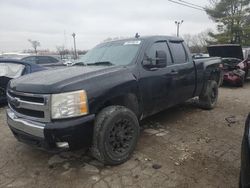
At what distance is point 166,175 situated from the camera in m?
3.36

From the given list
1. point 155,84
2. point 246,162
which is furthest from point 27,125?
point 246,162

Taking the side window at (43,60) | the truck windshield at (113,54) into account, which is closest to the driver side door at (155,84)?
the truck windshield at (113,54)

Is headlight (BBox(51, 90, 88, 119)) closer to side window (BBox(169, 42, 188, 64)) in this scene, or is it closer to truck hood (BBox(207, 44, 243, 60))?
side window (BBox(169, 42, 188, 64))

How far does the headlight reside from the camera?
312 cm

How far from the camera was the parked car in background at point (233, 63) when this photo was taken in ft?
34.1

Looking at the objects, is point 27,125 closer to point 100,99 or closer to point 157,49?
point 100,99

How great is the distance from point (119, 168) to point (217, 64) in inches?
179

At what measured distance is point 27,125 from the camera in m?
3.33

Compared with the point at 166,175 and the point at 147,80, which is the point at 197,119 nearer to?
the point at 147,80

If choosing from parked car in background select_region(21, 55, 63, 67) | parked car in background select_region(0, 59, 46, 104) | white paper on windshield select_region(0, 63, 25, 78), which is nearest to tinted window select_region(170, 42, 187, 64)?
parked car in background select_region(0, 59, 46, 104)

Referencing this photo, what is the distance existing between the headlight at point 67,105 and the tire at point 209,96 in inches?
161

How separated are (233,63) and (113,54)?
7.85m

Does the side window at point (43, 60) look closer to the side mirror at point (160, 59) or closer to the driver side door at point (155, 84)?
the driver side door at point (155, 84)

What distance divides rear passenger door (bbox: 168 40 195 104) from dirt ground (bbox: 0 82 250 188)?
0.71 metres
